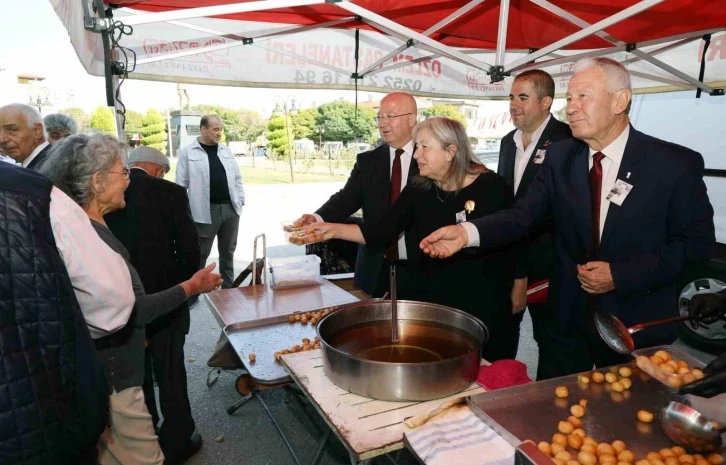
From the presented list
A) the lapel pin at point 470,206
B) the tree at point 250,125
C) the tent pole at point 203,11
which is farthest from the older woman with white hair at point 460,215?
the tree at point 250,125

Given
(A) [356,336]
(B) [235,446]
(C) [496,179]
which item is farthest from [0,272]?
(B) [235,446]

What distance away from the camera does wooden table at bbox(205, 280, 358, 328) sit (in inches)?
97.1

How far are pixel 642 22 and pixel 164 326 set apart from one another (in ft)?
12.1

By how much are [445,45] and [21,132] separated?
120 inches

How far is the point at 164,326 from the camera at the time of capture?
258 cm

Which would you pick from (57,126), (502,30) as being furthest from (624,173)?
(57,126)

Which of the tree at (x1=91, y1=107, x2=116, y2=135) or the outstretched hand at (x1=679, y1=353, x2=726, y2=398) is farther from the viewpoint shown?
the tree at (x1=91, y1=107, x2=116, y2=135)

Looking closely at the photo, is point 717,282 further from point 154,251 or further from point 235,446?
point 154,251

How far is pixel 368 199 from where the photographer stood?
3.19 meters

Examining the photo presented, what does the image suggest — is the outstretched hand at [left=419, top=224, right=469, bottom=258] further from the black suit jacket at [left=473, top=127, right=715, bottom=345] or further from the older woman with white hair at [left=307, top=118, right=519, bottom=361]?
the older woman with white hair at [left=307, top=118, right=519, bottom=361]

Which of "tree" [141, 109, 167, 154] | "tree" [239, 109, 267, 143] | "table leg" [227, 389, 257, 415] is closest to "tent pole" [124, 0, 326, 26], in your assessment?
"table leg" [227, 389, 257, 415]

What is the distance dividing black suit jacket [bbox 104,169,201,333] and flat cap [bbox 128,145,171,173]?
41cm

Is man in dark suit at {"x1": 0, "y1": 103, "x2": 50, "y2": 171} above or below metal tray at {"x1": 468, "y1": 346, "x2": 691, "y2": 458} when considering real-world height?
above

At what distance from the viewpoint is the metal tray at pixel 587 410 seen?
3.73 feet
